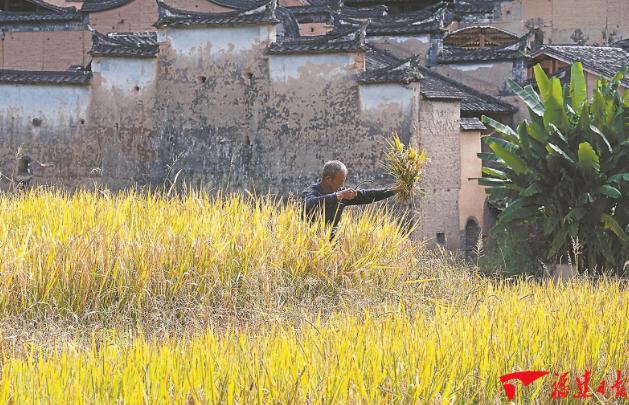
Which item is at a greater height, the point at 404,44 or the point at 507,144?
the point at 404,44

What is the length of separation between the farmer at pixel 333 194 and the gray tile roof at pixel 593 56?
9001mm

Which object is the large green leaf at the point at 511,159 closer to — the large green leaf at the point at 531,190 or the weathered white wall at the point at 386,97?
the large green leaf at the point at 531,190

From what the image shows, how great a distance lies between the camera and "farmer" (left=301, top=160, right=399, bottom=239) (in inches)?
274

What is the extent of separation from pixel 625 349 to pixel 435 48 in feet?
38.2

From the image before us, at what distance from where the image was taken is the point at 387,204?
11.5 m

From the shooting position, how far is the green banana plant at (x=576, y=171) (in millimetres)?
10273

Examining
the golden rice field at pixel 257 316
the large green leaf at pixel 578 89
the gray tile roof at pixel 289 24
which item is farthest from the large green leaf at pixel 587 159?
the gray tile roof at pixel 289 24

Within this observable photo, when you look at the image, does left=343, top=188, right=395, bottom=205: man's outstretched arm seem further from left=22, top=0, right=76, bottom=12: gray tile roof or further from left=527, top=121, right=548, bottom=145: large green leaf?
left=22, top=0, right=76, bottom=12: gray tile roof

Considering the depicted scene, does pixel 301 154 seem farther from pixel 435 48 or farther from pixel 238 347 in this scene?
pixel 238 347

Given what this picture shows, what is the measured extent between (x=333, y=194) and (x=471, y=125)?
6442mm

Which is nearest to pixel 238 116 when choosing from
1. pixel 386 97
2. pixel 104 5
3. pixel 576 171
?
pixel 386 97

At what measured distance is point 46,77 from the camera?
12758 millimetres

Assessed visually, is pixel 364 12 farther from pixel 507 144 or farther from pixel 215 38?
pixel 507 144


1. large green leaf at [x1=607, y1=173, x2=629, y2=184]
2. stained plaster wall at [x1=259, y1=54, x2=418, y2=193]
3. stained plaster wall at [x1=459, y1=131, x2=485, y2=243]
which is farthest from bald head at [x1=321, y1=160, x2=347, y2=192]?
stained plaster wall at [x1=459, y1=131, x2=485, y2=243]
